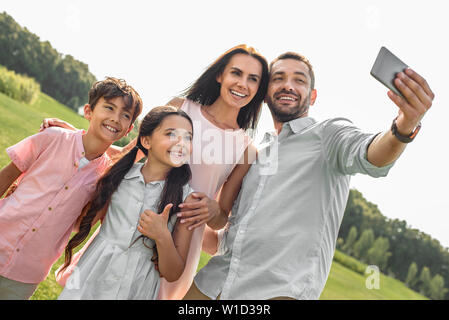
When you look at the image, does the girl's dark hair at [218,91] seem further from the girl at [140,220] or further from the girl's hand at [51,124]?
the girl's hand at [51,124]

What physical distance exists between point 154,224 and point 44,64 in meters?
33.8

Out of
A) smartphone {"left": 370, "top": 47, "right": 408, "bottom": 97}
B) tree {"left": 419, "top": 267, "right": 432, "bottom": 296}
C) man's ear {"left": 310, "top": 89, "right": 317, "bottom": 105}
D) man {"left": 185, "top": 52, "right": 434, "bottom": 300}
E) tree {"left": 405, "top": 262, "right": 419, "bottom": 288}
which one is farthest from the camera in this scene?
tree {"left": 405, "top": 262, "right": 419, "bottom": 288}

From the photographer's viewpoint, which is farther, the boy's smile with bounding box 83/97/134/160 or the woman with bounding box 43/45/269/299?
the woman with bounding box 43/45/269/299

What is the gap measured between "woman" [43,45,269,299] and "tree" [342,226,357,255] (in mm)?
33727

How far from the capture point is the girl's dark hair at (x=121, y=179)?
2.49 metres

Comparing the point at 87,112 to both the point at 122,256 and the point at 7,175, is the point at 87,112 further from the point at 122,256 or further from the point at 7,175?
the point at 122,256

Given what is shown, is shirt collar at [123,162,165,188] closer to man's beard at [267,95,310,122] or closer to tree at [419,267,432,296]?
man's beard at [267,95,310,122]

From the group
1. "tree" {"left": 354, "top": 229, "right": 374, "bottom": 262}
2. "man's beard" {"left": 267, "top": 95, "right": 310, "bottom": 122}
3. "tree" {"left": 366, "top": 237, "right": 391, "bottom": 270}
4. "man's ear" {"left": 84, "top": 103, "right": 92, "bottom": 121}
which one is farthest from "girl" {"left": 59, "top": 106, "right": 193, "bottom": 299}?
"tree" {"left": 366, "top": 237, "right": 391, "bottom": 270}

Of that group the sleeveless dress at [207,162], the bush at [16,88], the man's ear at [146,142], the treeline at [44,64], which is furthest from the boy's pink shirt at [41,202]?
the treeline at [44,64]

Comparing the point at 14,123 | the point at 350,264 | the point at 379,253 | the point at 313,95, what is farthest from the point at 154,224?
the point at 379,253

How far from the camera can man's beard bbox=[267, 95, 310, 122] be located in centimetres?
284

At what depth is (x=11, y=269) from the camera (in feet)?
8.11

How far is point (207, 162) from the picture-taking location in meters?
3.02
